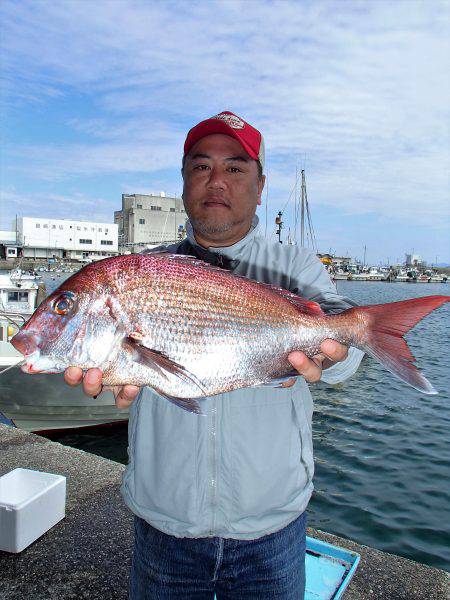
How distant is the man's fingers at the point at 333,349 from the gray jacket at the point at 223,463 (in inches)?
10.2

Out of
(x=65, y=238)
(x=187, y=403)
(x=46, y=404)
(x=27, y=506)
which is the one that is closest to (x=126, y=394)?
(x=187, y=403)

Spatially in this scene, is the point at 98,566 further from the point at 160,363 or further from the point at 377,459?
the point at 377,459

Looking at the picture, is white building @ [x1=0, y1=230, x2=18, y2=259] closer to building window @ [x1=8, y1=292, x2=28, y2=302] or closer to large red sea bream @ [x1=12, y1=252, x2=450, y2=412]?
building window @ [x1=8, y1=292, x2=28, y2=302]

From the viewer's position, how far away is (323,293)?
8.47ft

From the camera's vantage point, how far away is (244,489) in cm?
212

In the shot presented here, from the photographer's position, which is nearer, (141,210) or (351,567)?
(351,567)

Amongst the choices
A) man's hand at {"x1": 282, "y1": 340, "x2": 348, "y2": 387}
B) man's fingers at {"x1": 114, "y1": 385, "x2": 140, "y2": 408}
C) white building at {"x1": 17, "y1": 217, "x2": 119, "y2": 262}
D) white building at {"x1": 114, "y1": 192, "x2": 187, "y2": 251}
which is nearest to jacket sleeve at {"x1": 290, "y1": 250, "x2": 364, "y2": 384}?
man's hand at {"x1": 282, "y1": 340, "x2": 348, "y2": 387}

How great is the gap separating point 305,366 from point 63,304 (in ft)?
3.99

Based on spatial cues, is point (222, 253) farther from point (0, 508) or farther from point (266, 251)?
point (0, 508)

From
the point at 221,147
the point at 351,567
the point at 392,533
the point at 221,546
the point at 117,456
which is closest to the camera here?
the point at 221,546

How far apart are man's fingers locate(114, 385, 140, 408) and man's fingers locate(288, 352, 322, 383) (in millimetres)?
761

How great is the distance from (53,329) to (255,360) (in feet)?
3.26

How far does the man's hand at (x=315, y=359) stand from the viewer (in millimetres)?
2217

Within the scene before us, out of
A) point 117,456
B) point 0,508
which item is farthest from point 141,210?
point 0,508
